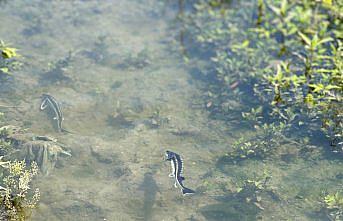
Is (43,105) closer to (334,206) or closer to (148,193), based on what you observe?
(148,193)

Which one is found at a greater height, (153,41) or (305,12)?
(305,12)

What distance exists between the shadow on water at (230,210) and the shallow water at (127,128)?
0.01m

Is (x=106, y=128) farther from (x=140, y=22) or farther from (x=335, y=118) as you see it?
(x=140, y=22)

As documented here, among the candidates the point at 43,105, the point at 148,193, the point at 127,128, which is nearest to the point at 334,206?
the point at 148,193

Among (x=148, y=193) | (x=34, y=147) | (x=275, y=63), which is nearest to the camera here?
(x=148, y=193)

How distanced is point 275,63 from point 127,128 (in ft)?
11.2

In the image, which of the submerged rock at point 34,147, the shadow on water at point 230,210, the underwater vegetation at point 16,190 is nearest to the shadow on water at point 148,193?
the shadow on water at point 230,210

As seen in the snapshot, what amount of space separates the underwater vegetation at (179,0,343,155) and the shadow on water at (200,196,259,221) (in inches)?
47.0

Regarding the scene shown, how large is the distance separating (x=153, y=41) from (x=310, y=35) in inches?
154

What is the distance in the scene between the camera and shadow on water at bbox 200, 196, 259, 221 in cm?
602

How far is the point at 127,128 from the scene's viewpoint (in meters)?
7.76

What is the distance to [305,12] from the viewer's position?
8469mm

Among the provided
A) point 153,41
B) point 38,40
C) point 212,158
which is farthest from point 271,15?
point 38,40

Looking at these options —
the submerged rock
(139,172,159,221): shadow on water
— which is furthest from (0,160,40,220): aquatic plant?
(139,172,159,221): shadow on water
